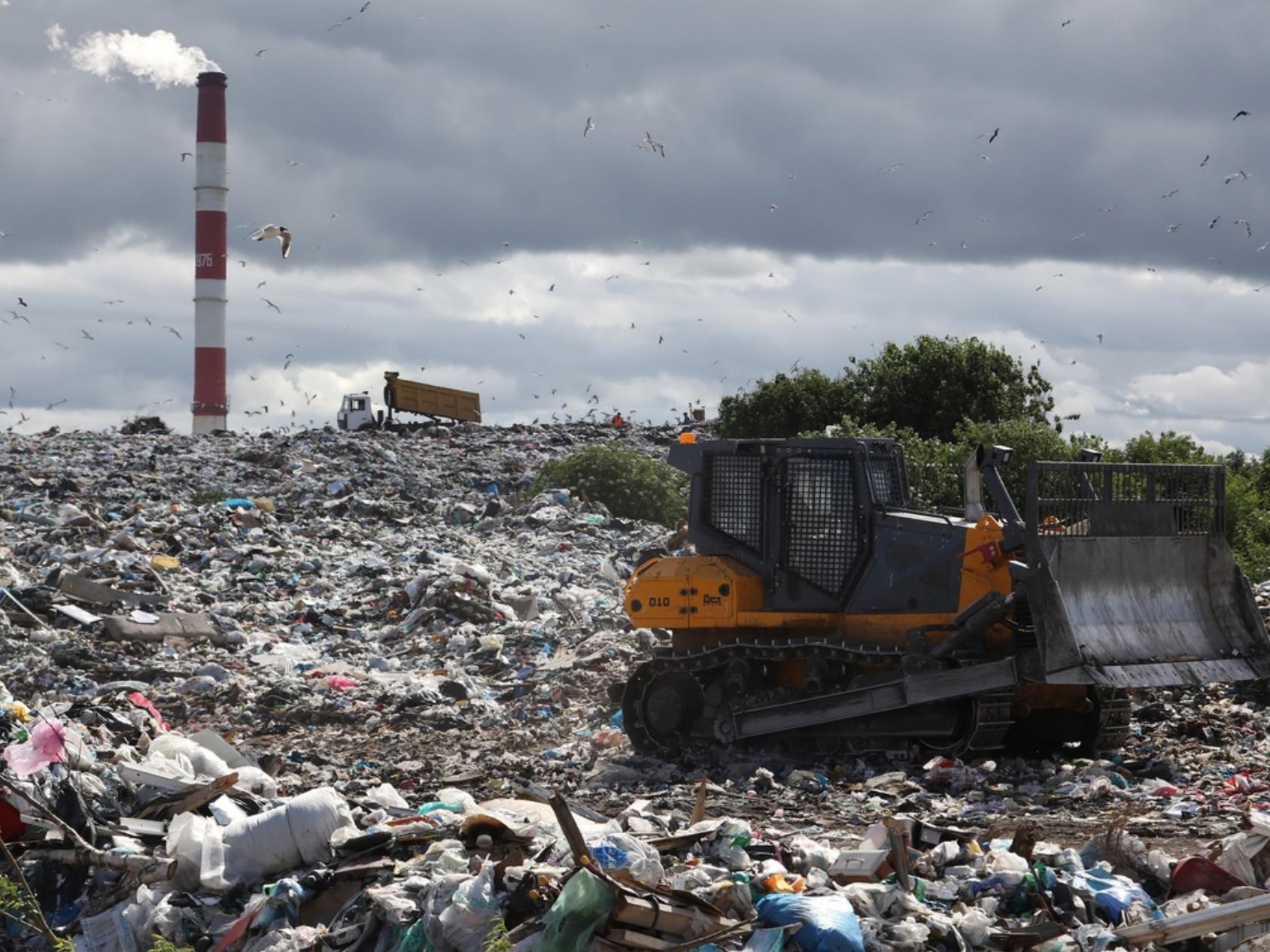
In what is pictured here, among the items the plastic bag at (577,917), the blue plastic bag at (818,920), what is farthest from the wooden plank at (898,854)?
the plastic bag at (577,917)

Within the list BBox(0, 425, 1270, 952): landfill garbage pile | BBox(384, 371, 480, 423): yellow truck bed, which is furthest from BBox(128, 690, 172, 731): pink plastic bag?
BBox(384, 371, 480, 423): yellow truck bed

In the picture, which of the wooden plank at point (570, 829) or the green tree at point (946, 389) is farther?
the green tree at point (946, 389)

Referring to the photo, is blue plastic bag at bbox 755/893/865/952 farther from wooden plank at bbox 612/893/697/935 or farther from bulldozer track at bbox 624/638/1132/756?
bulldozer track at bbox 624/638/1132/756

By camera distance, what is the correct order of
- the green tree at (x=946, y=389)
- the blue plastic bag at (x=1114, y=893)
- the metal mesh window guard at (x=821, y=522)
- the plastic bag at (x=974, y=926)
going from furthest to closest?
the green tree at (x=946, y=389)
the metal mesh window guard at (x=821, y=522)
the blue plastic bag at (x=1114, y=893)
the plastic bag at (x=974, y=926)

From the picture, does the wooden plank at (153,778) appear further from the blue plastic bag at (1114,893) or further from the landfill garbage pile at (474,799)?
the blue plastic bag at (1114,893)

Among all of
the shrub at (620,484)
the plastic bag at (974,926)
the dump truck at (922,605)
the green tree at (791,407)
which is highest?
the green tree at (791,407)

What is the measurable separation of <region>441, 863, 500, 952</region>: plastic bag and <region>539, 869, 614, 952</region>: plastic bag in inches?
11.2

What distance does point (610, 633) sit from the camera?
14633mm

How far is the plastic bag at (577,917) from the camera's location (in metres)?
5.48

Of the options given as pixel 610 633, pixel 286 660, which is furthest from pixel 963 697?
pixel 286 660

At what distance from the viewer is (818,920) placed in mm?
5438

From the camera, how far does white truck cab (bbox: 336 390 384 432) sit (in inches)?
1651

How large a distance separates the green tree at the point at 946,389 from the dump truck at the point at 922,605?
22.2 m

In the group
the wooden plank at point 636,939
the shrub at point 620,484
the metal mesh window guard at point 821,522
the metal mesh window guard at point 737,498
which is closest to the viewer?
the wooden plank at point 636,939
